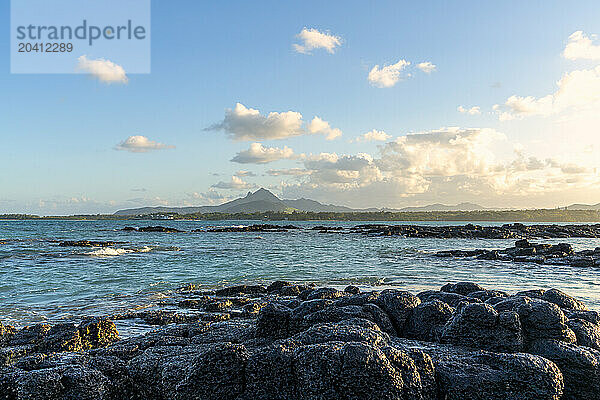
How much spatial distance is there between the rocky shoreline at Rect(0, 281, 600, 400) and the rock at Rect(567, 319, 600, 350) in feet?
0.07

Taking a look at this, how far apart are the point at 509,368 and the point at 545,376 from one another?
0.45 metres

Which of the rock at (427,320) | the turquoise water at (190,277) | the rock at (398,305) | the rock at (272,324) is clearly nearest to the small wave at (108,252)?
the turquoise water at (190,277)

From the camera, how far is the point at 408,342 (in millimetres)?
6934

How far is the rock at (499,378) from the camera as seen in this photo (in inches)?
205

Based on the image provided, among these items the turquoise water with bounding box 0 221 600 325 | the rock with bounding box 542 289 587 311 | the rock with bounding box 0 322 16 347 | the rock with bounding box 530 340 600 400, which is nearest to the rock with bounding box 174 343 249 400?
the rock with bounding box 530 340 600 400

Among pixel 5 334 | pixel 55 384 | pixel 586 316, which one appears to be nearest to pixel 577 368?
pixel 586 316

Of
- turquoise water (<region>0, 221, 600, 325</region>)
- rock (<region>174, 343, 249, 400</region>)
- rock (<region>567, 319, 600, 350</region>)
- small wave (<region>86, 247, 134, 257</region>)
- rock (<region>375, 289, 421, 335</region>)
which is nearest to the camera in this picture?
rock (<region>174, 343, 249, 400</region>)

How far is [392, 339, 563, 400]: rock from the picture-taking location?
5.21m

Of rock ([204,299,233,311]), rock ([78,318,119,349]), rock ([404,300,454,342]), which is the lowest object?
rock ([204,299,233,311])

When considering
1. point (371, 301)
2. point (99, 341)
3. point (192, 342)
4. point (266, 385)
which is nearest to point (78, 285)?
point (99, 341)

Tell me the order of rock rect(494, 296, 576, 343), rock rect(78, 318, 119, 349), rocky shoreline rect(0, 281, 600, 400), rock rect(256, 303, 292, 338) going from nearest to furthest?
rocky shoreline rect(0, 281, 600, 400) → rock rect(494, 296, 576, 343) → rock rect(256, 303, 292, 338) → rock rect(78, 318, 119, 349)

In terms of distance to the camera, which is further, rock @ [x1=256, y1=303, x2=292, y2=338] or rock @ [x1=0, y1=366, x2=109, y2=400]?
rock @ [x1=256, y1=303, x2=292, y2=338]

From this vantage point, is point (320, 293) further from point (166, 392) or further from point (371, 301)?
point (166, 392)

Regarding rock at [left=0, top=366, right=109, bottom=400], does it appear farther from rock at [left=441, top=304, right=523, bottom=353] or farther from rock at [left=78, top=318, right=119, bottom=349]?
rock at [left=441, top=304, right=523, bottom=353]
